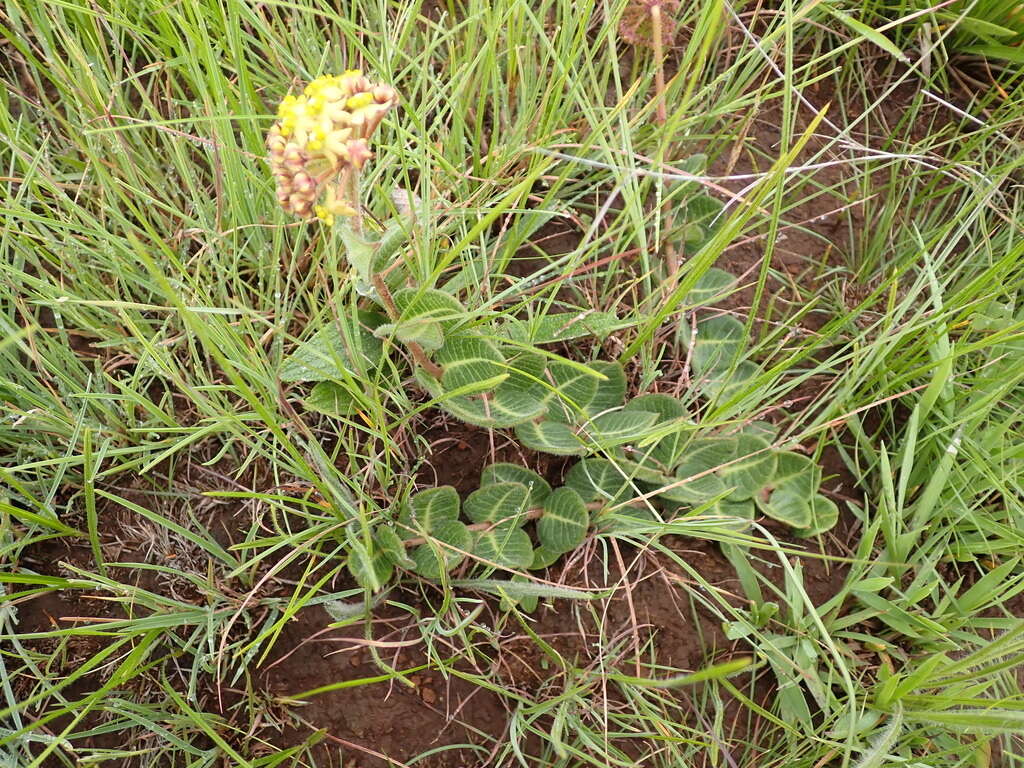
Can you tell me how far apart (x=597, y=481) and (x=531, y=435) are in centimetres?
14

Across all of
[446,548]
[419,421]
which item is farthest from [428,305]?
[446,548]

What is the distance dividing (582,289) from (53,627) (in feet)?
3.29

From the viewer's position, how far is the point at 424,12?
153 centimetres

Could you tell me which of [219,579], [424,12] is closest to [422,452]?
[219,579]

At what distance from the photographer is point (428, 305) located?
3.58ft

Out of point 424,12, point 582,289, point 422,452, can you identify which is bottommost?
point 422,452

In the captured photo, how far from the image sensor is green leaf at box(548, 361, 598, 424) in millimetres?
1243

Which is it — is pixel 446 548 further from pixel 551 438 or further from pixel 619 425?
pixel 619 425

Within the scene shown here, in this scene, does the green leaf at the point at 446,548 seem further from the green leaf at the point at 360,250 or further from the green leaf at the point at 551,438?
the green leaf at the point at 360,250

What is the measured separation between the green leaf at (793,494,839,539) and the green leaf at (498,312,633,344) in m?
0.45

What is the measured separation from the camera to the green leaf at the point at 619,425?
1210mm

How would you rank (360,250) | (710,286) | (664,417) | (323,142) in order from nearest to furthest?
(323,142) → (360,250) → (664,417) → (710,286)

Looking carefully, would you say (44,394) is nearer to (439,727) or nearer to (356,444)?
(356,444)

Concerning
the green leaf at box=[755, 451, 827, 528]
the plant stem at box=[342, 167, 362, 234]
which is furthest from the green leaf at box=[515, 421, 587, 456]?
the plant stem at box=[342, 167, 362, 234]
